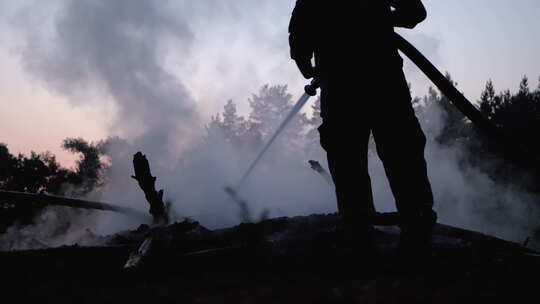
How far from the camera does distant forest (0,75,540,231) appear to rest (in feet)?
68.4

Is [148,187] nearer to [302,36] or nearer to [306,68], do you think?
[306,68]

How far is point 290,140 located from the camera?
45062 millimetres

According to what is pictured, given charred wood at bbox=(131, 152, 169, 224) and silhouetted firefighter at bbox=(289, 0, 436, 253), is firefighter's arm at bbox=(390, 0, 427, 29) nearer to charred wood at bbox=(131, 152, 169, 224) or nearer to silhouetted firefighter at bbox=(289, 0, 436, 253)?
silhouetted firefighter at bbox=(289, 0, 436, 253)

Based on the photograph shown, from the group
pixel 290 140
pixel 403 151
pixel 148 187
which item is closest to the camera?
pixel 403 151

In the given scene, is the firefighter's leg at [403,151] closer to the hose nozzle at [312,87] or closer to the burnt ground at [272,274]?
the burnt ground at [272,274]

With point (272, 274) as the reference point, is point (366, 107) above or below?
above

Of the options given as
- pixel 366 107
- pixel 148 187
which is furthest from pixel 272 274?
pixel 148 187

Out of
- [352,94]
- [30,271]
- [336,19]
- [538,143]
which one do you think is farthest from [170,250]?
[538,143]

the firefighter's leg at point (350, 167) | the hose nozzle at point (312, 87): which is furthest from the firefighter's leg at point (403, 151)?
the hose nozzle at point (312, 87)

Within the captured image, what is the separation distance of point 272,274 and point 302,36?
1915mm

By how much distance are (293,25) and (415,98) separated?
4111 centimetres

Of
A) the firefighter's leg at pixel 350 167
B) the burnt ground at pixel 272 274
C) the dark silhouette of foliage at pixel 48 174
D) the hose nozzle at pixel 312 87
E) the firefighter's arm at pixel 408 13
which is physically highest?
the dark silhouette of foliage at pixel 48 174

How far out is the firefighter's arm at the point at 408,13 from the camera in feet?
7.53

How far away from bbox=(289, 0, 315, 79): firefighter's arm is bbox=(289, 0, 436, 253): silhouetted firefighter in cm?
3
